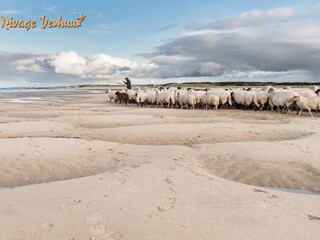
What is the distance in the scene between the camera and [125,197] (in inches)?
170

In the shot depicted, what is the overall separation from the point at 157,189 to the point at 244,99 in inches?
724

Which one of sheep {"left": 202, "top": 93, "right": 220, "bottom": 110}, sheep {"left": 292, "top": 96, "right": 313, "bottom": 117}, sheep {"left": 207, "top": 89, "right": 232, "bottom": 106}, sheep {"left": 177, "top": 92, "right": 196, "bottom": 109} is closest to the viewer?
sheep {"left": 292, "top": 96, "right": 313, "bottom": 117}

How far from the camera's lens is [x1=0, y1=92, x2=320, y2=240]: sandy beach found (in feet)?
11.0

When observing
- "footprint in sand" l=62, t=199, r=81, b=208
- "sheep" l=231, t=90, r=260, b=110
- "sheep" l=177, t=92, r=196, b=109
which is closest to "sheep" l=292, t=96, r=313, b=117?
"sheep" l=231, t=90, r=260, b=110

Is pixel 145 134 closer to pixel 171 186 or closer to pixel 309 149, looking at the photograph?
pixel 309 149

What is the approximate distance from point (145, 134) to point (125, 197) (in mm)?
6182

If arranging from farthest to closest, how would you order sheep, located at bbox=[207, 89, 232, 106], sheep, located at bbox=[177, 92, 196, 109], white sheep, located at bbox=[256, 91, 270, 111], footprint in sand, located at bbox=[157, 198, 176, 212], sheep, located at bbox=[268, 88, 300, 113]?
1. sheep, located at bbox=[177, 92, 196, 109]
2. sheep, located at bbox=[207, 89, 232, 106]
3. white sheep, located at bbox=[256, 91, 270, 111]
4. sheep, located at bbox=[268, 88, 300, 113]
5. footprint in sand, located at bbox=[157, 198, 176, 212]

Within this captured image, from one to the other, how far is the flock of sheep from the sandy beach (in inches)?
384

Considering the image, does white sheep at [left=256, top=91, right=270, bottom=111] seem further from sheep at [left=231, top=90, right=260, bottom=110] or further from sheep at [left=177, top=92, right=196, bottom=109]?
sheep at [left=177, top=92, right=196, bottom=109]

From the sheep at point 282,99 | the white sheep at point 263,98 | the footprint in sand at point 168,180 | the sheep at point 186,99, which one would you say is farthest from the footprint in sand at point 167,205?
the sheep at point 186,99

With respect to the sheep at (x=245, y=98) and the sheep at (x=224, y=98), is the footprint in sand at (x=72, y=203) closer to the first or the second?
the sheep at (x=245, y=98)

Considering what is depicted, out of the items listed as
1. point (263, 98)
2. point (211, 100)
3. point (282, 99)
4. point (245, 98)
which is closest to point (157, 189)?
point (282, 99)

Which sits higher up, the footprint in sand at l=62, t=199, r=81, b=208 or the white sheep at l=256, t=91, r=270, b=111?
the white sheep at l=256, t=91, r=270, b=111

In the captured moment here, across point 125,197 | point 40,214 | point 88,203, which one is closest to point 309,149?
point 125,197
